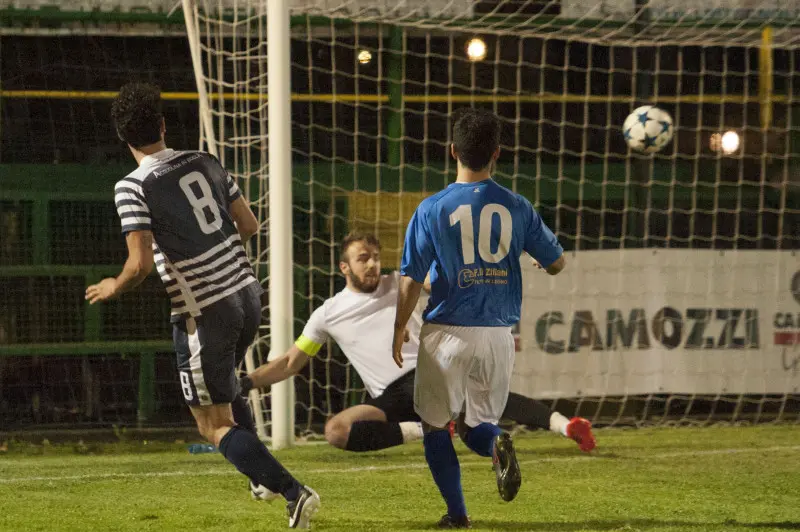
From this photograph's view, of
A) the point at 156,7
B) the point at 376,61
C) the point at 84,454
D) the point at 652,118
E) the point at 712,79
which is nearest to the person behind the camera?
the point at 84,454

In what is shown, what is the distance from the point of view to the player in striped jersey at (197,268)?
13.9 feet

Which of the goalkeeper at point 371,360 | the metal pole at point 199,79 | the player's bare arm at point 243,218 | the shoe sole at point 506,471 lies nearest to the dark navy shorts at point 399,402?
the goalkeeper at point 371,360

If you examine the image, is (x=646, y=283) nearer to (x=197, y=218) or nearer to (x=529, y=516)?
(x=529, y=516)

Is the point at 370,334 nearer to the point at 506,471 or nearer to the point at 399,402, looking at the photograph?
the point at 399,402

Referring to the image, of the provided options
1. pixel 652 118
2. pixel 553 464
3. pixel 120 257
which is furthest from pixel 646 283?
pixel 120 257

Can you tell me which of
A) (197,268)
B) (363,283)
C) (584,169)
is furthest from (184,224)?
(584,169)

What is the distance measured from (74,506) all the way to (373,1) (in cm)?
498

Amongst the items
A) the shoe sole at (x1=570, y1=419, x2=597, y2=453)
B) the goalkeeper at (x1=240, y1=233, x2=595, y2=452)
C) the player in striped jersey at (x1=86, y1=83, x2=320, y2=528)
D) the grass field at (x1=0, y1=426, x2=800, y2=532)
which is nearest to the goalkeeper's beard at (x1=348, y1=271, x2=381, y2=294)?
the goalkeeper at (x1=240, y1=233, x2=595, y2=452)

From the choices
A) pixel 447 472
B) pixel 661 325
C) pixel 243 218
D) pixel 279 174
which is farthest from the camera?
pixel 661 325

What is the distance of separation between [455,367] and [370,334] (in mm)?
2390

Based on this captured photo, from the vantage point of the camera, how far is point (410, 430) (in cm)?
641

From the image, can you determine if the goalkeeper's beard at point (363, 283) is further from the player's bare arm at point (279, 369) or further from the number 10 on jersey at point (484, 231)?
the number 10 on jersey at point (484, 231)

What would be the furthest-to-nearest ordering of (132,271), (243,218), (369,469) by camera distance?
(369,469), (243,218), (132,271)

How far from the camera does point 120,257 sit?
28.1ft
